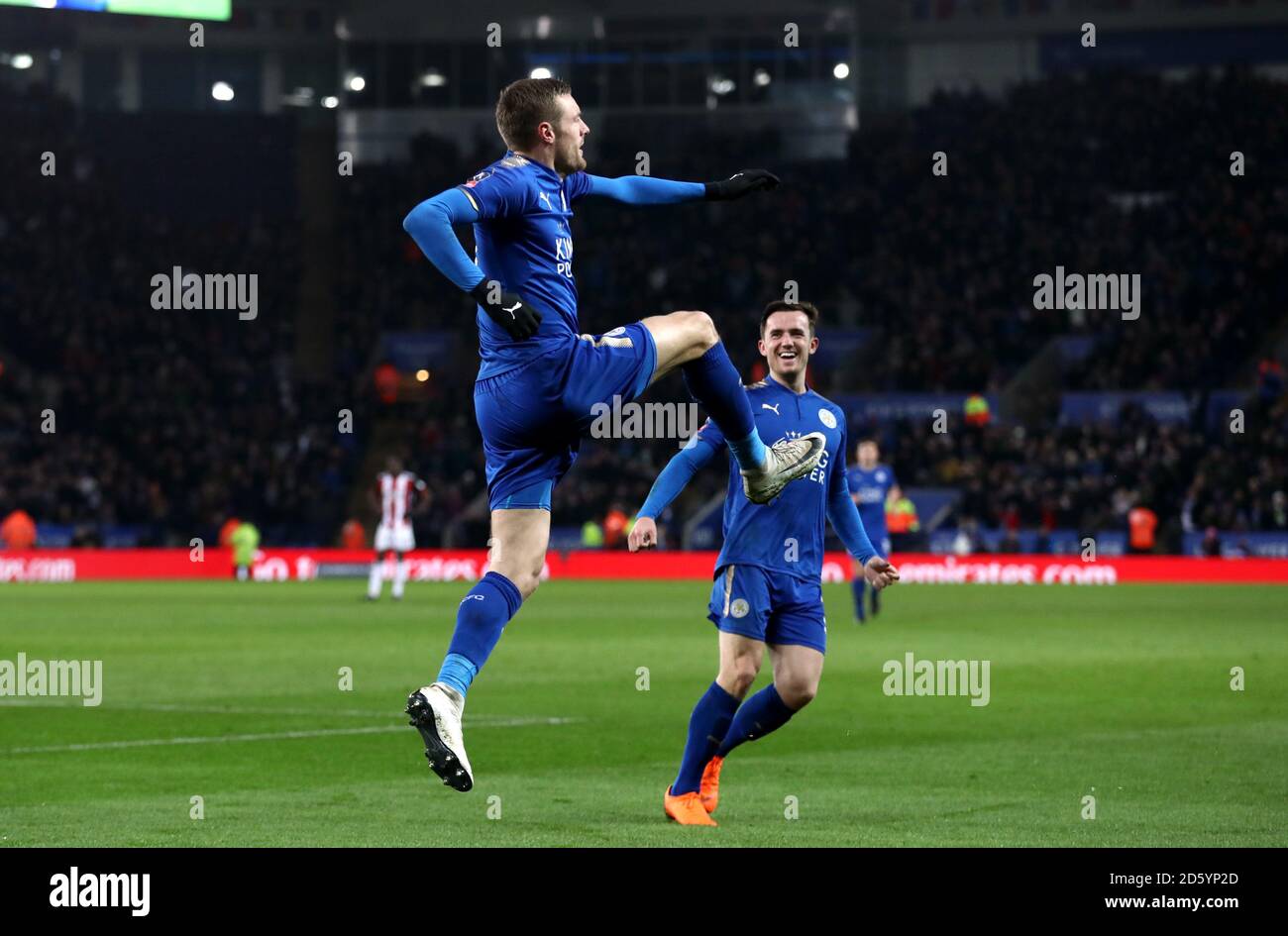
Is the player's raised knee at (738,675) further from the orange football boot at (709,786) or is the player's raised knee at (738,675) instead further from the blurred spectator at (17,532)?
the blurred spectator at (17,532)

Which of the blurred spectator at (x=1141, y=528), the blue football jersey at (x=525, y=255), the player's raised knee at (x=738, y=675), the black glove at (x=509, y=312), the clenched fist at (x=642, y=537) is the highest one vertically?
the blurred spectator at (x=1141, y=528)

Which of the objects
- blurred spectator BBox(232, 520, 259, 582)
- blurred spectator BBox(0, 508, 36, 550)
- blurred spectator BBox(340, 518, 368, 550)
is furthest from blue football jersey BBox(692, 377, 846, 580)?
blurred spectator BBox(0, 508, 36, 550)

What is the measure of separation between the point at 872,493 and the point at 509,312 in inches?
717

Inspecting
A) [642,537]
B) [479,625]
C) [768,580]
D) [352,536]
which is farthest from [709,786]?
[352,536]

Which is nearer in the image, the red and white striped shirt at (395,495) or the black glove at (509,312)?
the black glove at (509,312)

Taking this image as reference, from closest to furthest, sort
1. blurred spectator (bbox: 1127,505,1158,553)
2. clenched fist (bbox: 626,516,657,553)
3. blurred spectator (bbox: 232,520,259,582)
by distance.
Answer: clenched fist (bbox: 626,516,657,553) < blurred spectator (bbox: 1127,505,1158,553) < blurred spectator (bbox: 232,520,259,582)

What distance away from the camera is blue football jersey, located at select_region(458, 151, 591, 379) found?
747 centimetres

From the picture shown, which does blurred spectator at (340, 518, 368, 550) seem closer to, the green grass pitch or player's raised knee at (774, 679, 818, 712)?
the green grass pitch

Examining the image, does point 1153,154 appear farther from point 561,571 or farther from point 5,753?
point 5,753

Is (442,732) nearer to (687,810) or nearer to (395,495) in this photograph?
(687,810)

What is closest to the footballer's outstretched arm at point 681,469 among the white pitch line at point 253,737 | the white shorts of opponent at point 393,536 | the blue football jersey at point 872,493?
the white pitch line at point 253,737

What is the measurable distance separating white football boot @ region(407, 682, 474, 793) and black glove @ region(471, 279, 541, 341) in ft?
4.45

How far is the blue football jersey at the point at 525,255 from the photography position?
7.47m

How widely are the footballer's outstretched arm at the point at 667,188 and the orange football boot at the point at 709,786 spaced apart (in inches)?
117
